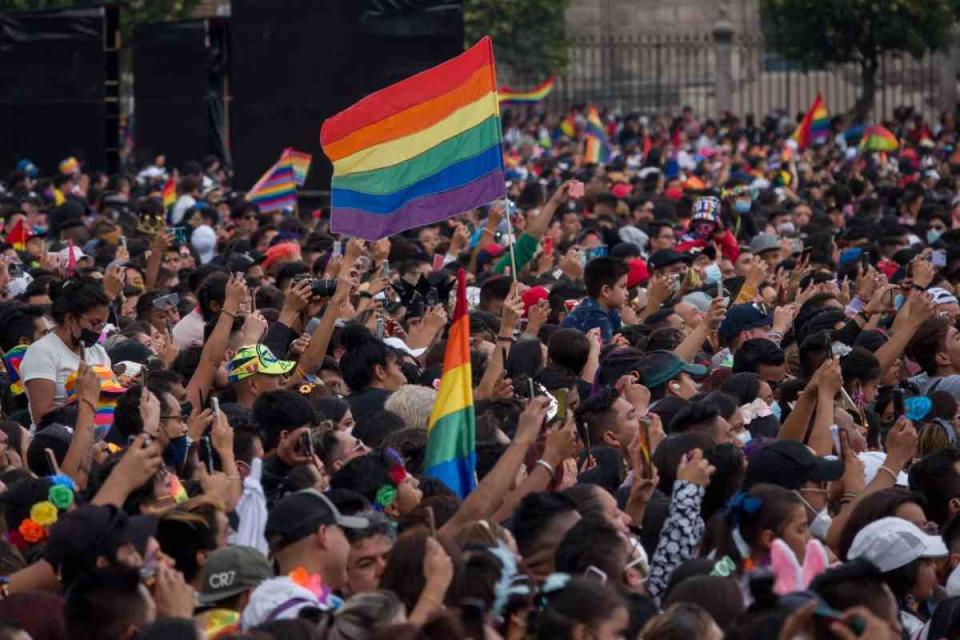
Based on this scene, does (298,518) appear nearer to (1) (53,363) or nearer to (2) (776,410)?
(1) (53,363)

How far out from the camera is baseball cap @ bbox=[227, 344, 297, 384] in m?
9.48

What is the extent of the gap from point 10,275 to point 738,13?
35.8 meters

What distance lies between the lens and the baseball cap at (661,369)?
9617 mm

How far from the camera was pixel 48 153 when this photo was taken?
2730 cm

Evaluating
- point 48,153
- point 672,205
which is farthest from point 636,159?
point 672,205

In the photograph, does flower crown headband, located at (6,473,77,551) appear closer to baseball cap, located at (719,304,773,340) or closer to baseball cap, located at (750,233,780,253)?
baseball cap, located at (719,304,773,340)

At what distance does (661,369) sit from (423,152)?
2350 millimetres

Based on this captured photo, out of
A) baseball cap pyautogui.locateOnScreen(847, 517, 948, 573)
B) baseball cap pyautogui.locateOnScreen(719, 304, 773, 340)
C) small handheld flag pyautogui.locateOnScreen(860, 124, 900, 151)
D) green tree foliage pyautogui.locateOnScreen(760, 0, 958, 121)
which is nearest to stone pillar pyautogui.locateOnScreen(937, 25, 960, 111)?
green tree foliage pyautogui.locateOnScreen(760, 0, 958, 121)

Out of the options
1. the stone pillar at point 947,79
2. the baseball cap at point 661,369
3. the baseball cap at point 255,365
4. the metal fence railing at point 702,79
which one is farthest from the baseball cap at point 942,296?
the metal fence railing at point 702,79

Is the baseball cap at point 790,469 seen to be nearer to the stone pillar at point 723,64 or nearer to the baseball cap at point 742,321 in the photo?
the baseball cap at point 742,321

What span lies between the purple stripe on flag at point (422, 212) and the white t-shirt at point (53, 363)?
233cm

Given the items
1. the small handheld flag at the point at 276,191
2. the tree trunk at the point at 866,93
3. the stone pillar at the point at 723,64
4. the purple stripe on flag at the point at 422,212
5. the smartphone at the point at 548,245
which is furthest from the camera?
the stone pillar at the point at 723,64

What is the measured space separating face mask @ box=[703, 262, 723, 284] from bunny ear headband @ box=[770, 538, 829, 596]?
Result: 804 centimetres

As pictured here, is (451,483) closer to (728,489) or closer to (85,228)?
(728,489)
